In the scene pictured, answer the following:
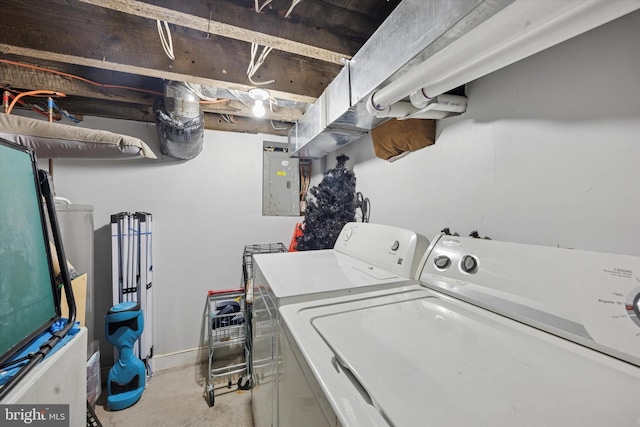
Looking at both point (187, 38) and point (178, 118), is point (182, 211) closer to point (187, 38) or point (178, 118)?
point (178, 118)

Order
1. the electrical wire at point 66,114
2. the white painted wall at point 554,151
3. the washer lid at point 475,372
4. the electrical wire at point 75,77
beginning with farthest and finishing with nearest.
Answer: the electrical wire at point 66,114 < the electrical wire at point 75,77 < the white painted wall at point 554,151 < the washer lid at point 475,372

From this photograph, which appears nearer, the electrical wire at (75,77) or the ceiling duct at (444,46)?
the ceiling duct at (444,46)

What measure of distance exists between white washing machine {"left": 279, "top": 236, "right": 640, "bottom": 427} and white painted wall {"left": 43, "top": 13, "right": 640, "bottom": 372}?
0.68 ft

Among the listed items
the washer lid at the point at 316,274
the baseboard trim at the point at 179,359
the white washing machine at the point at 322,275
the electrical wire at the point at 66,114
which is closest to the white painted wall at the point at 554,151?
the white washing machine at the point at 322,275

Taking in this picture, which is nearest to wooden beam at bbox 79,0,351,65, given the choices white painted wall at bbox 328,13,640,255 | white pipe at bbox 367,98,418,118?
white pipe at bbox 367,98,418,118

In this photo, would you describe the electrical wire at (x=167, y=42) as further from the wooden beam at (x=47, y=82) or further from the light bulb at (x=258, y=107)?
the wooden beam at (x=47, y=82)

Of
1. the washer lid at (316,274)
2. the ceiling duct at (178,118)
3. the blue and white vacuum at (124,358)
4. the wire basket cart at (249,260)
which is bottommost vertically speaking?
the blue and white vacuum at (124,358)

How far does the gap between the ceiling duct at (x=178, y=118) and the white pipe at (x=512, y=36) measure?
162 cm

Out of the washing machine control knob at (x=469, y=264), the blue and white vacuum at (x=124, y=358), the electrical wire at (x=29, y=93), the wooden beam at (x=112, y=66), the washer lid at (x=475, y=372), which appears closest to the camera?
the washer lid at (x=475, y=372)

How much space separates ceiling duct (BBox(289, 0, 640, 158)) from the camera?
20.3 inches

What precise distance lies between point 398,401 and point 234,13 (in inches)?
61.0

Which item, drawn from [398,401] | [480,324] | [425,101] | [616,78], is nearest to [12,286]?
[398,401]

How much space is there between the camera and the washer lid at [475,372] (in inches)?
16.7

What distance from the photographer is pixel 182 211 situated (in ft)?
7.62
